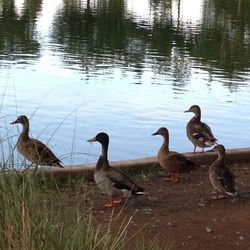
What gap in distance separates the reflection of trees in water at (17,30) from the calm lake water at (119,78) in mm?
82

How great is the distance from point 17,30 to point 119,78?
1546 centimetres

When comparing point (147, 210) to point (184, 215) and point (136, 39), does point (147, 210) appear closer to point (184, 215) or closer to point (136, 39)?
point (184, 215)

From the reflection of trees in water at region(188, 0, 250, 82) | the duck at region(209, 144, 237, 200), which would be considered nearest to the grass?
the duck at region(209, 144, 237, 200)

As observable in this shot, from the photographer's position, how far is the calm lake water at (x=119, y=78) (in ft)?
48.9

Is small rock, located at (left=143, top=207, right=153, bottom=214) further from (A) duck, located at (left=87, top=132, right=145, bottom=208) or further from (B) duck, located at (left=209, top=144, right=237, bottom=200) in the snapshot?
(B) duck, located at (left=209, top=144, right=237, bottom=200)

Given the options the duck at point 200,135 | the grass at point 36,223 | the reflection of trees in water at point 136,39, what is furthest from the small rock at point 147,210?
the reflection of trees in water at point 136,39

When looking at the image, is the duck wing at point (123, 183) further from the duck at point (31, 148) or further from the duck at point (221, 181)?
the duck at point (221, 181)

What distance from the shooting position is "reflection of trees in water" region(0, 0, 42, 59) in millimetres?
30469

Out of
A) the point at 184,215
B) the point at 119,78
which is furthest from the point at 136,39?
the point at 184,215

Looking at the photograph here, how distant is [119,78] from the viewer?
78.3 feet

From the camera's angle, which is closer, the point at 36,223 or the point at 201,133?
the point at 36,223

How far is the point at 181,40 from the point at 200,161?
28683 millimetres

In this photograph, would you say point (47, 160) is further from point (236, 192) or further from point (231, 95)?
point (231, 95)

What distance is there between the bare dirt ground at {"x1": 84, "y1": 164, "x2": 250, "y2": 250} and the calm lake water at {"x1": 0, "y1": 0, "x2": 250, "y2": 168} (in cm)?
82
